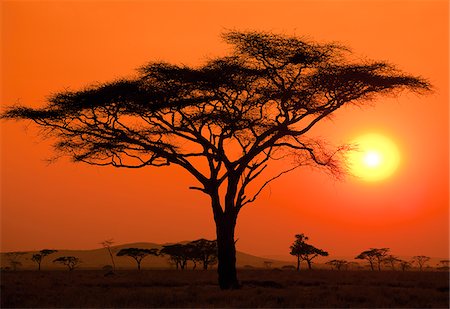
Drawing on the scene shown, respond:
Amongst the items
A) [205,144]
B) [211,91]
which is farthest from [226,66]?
[205,144]

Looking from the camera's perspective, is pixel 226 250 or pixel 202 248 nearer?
pixel 226 250

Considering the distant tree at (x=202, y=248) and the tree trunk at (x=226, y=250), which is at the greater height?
the distant tree at (x=202, y=248)

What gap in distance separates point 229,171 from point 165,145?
3370 mm

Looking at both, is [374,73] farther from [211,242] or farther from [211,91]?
[211,242]

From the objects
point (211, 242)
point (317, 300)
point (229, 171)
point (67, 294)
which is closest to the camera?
point (317, 300)

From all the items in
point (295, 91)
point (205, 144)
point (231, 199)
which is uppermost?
point (295, 91)

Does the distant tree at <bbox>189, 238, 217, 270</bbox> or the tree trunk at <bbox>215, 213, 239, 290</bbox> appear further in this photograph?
the distant tree at <bbox>189, 238, 217, 270</bbox>

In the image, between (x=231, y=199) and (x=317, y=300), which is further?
(x=231, y=199)

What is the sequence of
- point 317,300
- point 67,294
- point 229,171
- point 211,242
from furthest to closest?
point 211,242, point 229,171, point 67,294, point 317,300

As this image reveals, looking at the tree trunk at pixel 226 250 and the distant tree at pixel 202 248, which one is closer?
the tree trunk at pixel 226 250

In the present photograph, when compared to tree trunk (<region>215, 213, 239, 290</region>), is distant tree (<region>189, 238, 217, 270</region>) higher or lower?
higher

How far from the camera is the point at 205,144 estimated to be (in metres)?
29.7

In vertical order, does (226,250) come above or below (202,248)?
below

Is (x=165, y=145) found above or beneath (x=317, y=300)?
above
